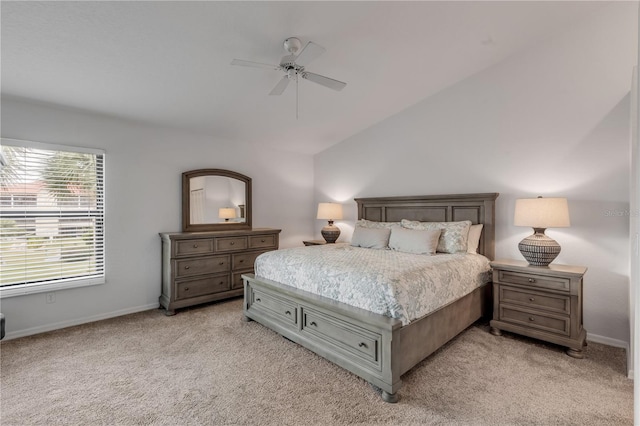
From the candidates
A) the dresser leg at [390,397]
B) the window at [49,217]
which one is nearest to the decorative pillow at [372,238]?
the dresser leg at [390,397]

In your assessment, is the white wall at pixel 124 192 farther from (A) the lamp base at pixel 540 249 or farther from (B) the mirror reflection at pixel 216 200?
(A) the lamp base at pixel 540 249

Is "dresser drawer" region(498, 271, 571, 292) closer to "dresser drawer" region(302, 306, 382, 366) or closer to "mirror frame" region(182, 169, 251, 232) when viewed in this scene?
"dresser drawer" region(302, 306, 382, 366)

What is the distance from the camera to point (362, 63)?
129 inches

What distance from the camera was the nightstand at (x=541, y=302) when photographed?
273cm

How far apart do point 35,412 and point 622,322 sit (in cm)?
480

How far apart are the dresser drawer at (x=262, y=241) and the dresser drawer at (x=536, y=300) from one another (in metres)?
3.09

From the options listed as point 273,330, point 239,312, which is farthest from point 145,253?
point 273,330

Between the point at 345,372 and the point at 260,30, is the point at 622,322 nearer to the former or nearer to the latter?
the point at 345,372

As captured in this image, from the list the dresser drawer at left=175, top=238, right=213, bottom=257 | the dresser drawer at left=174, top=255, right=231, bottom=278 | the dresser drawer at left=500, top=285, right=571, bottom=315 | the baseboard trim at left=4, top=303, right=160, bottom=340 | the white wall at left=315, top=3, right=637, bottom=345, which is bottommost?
the baseboard trim at left=4, top=303, right=160, bottom=340

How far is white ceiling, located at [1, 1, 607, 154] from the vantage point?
7.54 feet

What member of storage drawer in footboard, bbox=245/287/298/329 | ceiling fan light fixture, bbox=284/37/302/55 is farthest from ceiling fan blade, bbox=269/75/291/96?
storage drawer in footboard, bbox=245/287/298/329

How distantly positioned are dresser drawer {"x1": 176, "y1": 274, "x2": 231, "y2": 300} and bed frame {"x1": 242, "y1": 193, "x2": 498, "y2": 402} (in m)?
0.84

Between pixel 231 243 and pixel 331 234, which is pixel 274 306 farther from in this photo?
pixel 331 234

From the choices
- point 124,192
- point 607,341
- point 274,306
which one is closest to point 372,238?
point 274,306
